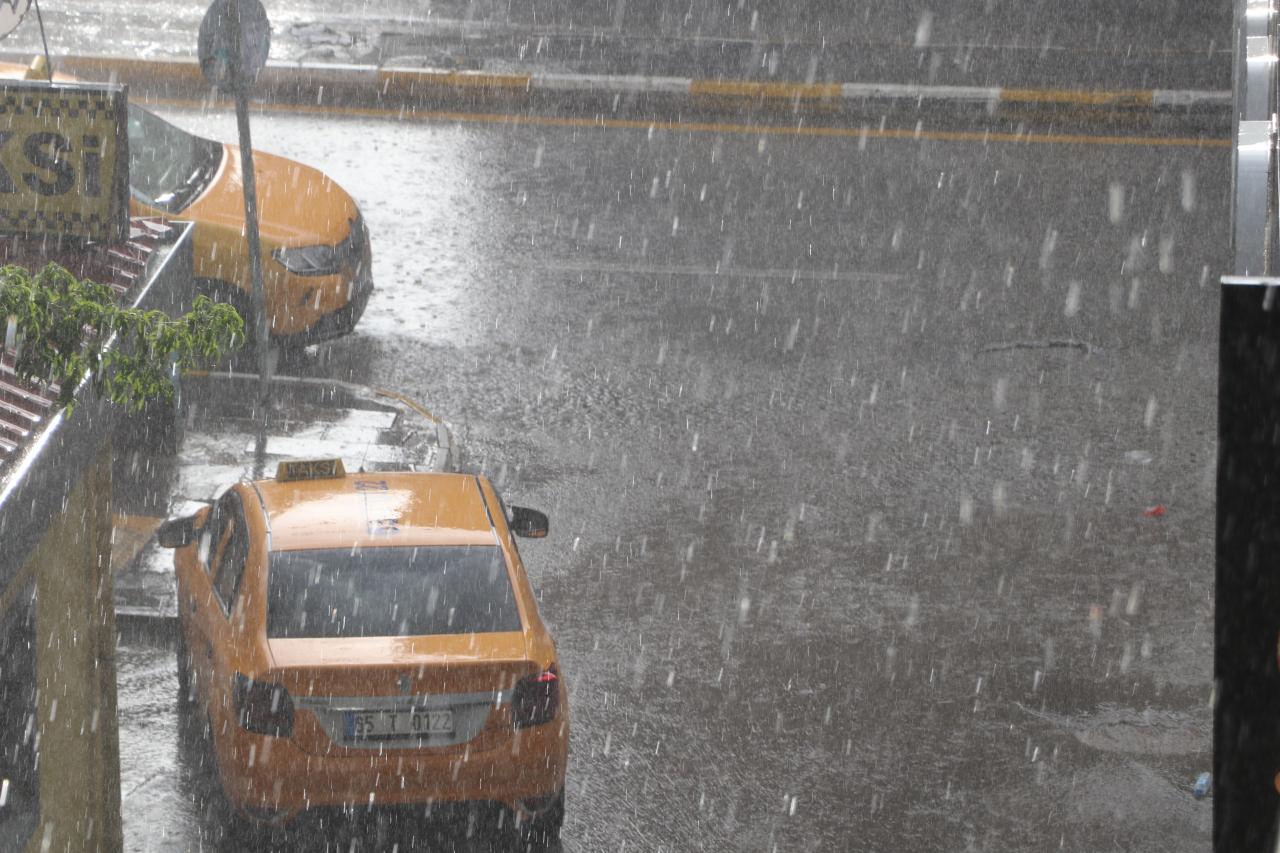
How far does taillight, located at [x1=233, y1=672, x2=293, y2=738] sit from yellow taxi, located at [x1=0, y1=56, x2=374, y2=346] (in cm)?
563

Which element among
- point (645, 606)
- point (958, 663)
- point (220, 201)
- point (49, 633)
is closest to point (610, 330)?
point (220, 201)

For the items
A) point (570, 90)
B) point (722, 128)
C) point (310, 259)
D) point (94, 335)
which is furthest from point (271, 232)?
point (94, 335)

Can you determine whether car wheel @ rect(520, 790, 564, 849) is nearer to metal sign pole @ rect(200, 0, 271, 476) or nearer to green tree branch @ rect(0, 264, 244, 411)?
green tree branch @ rect(0, 264, 244, 411)

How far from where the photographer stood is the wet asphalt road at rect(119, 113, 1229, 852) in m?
9.01

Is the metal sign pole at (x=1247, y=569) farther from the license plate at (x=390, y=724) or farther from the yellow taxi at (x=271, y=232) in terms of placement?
the yellow taxi at (x=271, y=232)

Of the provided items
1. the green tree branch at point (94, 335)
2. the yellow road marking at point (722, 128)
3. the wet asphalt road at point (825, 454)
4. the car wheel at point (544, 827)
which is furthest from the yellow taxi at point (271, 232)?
the green tree branch at point (94, 335)

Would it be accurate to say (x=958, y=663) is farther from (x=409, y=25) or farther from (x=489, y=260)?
(x=409, y=25)

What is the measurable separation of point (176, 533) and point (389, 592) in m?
1.81

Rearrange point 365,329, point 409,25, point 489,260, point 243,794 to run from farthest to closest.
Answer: point 409,25, point 489,260, point 365,329, point 243,794

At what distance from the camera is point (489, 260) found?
15.9 meters

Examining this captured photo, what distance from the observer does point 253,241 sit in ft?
39.7

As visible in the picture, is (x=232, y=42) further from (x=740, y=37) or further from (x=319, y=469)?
(x=740, y=37)

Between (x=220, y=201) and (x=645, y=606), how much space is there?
4.98 metres

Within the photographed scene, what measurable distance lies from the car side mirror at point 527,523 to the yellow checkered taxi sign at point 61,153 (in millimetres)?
3405
